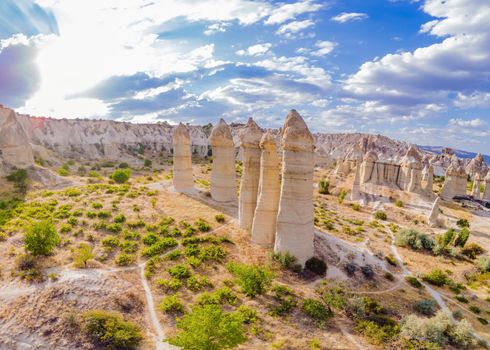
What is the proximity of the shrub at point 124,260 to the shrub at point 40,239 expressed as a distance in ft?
16.0

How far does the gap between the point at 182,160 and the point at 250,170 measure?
1465cm

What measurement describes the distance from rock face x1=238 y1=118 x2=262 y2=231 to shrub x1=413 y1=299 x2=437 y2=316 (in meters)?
15.1

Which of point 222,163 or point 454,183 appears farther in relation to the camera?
point 454,183

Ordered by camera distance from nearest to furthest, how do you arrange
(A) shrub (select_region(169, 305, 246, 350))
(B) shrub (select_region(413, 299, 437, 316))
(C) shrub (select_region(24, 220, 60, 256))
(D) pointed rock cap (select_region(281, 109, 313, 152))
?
(A) shrub (select_region(169, 305, 246, 350)) → (C) shrub (select_region(24, 220, 60, 256)) → (B) shrub (select_region(413, 299, 437, 316)) → (D) pointed rock cap (select_region(281, 109, 313, 152))

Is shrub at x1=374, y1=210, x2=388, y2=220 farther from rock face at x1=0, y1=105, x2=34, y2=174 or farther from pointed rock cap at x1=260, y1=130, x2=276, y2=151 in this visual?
rock face at x1=0, y1=105, x2=34, y2=174

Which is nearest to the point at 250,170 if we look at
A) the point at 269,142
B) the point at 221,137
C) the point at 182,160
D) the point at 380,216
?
the point at 269,142

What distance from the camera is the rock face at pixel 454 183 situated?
2514 inches

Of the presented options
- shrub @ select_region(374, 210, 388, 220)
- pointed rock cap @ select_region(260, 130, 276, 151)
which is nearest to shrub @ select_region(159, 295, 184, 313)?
pointed rock cap @ select_region(260, 130, 276, 151)

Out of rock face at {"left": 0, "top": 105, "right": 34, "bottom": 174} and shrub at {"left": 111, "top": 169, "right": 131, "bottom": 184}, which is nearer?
rock face at {"left": 0, "top": 105, "right": 34, "bottom": 174}

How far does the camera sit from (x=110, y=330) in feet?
57.9

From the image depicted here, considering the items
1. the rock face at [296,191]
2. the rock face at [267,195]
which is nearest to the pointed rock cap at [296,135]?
the rock face at [296,191]

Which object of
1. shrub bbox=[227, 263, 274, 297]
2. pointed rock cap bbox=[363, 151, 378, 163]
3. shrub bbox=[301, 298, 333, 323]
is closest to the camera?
shrub bbox=[301, 298, 333, 323]

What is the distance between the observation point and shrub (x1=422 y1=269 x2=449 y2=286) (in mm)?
28939

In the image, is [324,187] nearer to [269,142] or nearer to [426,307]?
[269,142]
